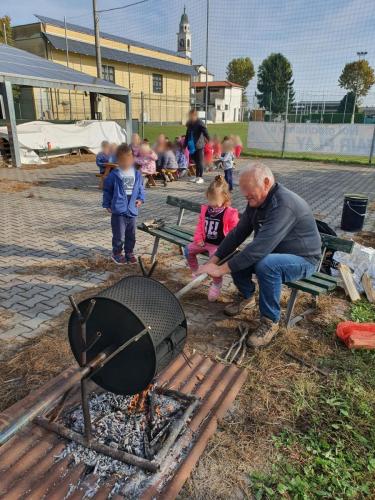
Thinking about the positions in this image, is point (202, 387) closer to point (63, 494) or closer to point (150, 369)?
point (150, 369)

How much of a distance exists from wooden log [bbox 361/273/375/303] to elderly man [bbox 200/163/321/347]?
1.11 metres

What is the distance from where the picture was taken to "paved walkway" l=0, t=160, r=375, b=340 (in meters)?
4.07

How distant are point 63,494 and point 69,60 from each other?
3544cm

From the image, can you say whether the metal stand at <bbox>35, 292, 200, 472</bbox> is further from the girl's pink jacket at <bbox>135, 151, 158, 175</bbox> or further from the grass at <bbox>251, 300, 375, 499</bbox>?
A: the girl's pink jacket at <bbox>135, 151, 158, 175</bbox>

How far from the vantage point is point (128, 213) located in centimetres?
491

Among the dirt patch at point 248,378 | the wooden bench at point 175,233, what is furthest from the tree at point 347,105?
the dirt patch at point 248,378

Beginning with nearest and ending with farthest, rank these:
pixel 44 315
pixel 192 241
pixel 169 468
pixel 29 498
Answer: pixel 29 498
pixel 169 468
pixel 44 315
pixel 192 241

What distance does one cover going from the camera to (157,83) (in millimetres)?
42594

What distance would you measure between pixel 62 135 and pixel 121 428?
15.3 metres

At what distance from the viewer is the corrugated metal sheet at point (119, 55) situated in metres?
30.8

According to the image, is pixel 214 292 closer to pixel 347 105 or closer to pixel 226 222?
pixel 226 222

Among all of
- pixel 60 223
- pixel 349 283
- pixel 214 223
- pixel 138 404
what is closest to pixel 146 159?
pixel 60 223

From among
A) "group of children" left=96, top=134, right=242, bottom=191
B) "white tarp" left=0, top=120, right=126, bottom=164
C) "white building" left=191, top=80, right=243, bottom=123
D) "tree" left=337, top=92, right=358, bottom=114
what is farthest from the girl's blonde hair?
"white building" left=191, top=80, right=243, bottom=123

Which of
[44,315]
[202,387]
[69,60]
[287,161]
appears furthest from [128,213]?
[69,60]
